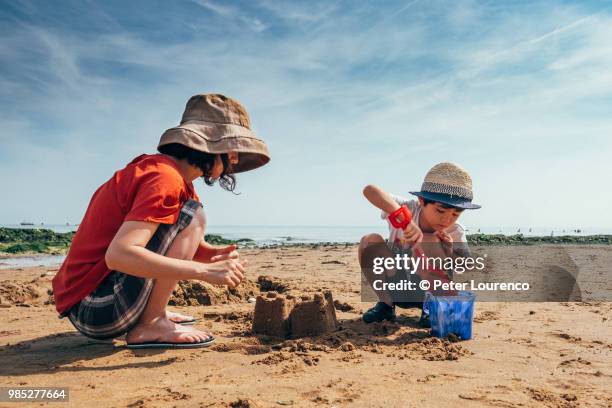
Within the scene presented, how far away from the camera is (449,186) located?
3.60 metres

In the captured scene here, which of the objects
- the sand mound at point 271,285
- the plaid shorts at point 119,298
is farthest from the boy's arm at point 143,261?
the sand mound at point 271,285

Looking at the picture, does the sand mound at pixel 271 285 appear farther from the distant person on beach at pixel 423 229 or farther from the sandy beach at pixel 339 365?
the distant person on beach at pixel 423 229

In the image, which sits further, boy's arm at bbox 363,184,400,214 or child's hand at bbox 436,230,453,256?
child's hand at bbox 436,230,453,256

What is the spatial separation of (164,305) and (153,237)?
0.54 meters

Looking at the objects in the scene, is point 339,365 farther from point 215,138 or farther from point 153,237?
point 215,138

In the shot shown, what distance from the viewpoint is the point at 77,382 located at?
2342 millimetres

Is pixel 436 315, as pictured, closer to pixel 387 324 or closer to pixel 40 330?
pixel 387 324

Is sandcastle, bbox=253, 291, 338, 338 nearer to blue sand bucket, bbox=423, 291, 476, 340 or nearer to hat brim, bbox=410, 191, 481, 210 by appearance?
blue sand bucket, bbox=423, 291, 476, 340

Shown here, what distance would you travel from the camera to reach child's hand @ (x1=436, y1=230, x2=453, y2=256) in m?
3.78

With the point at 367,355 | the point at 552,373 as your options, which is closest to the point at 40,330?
the point at 367,355

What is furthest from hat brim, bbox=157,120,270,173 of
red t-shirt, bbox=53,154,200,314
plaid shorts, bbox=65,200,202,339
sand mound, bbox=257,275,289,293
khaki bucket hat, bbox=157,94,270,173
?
sand mound, bbox=257,275,289,293

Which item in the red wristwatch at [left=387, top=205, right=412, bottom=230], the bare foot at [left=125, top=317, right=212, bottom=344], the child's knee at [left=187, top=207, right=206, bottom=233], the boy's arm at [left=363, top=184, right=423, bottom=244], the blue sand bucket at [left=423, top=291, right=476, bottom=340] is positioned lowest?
the bare foot at [left=125, top=317, right=212, bottom=344]

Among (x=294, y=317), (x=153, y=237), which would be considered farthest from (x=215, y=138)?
(x=294, y=317)

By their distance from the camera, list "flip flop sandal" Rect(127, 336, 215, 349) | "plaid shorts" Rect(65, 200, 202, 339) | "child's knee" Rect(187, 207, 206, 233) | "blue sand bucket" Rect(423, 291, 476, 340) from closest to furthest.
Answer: "plaid shorts" Rect(65, 200, 202, 339) < "child's knee" Rect(187, 207, 206, 233) < "flip flop sandal" Rect(127, 336, 215, 349) < "blue sand bucket" Rect(423, 291, 476, 340)
